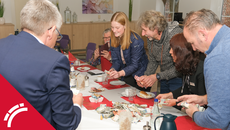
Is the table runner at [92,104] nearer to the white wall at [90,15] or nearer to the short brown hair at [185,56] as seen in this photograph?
the short brown hair at [185,56]

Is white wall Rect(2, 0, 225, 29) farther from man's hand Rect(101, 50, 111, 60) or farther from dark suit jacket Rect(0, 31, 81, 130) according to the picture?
dark suit jacket Rect(0, 31, 81, 130)

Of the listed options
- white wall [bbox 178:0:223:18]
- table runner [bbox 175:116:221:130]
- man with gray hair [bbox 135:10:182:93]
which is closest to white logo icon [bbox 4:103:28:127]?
table runner [bbox 175:116:221:130]

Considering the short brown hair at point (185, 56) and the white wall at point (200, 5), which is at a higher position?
the white wall at point (200, 5)

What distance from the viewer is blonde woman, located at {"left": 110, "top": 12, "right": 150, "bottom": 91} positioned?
2736 mm

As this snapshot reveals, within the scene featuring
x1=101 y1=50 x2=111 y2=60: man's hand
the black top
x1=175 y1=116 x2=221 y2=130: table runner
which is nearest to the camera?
x1=175 y1=116 x2=221 y2=130: table runner

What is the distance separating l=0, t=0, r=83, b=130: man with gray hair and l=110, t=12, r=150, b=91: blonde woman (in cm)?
156

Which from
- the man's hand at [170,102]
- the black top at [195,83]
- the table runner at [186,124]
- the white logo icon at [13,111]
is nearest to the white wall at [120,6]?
the black top at [195,83]

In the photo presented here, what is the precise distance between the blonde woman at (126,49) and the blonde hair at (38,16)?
1600 millimetres

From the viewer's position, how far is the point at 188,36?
1.34m

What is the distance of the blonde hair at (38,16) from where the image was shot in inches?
43.8

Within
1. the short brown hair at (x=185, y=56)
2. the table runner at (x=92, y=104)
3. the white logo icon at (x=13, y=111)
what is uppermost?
the short brown hair at (x=185, y=56)

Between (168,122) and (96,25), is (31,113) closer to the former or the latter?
(168,122)

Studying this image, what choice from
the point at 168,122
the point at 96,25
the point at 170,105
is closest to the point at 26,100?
the point at 168,122

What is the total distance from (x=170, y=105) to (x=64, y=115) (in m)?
1.10
